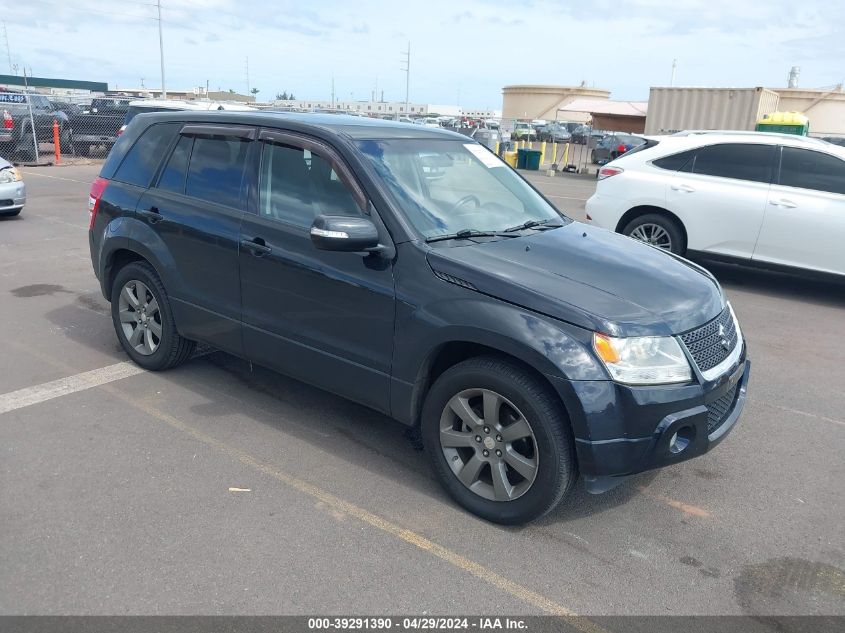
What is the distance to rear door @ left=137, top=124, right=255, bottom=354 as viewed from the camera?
14.5ft

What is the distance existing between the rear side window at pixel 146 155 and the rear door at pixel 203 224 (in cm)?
12

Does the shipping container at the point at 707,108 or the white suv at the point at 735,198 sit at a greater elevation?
the shipping container at the point at 707,108

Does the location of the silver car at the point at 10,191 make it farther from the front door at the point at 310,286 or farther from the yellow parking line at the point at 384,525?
the front door at the point at 310,286

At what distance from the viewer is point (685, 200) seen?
8.38 meters

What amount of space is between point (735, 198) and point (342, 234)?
613 cm

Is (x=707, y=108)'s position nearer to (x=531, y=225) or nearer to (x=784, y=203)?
(x=784, y=203)

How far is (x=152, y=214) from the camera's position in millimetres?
4852

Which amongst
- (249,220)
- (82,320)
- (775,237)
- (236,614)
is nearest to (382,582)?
(236,614)

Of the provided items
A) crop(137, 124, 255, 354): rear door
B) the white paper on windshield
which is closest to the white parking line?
crop(137, 124, 255, 354): rear door

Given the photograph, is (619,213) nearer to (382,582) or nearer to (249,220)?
(249,220)

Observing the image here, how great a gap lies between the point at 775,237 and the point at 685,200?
3.51 ft

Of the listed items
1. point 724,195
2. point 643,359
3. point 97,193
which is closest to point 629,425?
Result: point 643,359

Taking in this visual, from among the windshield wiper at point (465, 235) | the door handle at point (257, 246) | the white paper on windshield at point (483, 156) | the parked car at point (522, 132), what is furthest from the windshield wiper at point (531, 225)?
the parked car at point (522, 132)

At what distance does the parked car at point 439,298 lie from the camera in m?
3.13
